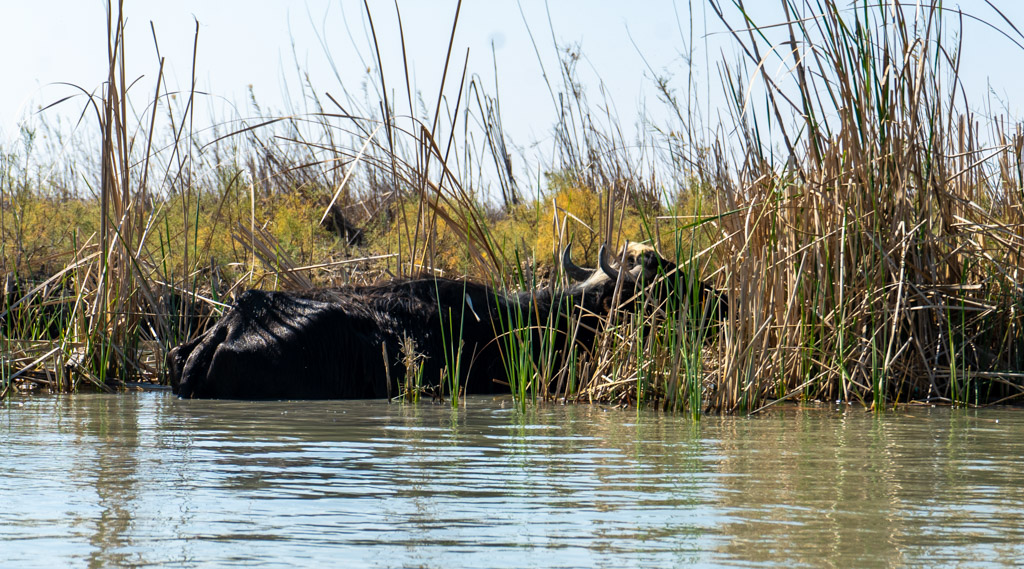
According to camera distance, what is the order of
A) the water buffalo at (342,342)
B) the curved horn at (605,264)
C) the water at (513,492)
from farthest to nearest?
the curved horn at (605,264) → the water buffalo at (342,342) → the water at (513,492)

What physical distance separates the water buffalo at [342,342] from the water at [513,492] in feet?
4.65

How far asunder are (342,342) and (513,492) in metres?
3.53

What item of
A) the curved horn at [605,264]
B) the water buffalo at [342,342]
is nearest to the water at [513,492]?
the water buffalo at [342,342]

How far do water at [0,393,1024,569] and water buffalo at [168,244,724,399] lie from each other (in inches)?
55.8

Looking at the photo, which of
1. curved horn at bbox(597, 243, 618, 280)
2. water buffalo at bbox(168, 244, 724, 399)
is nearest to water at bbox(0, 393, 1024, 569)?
water buffalo at bbox(168, 244, 724, 399)

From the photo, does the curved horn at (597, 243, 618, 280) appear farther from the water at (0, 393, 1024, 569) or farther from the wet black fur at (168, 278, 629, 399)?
the water at (0, 393, 1024, 569)

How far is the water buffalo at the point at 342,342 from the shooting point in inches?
221

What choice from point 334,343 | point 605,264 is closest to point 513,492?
point 334,343

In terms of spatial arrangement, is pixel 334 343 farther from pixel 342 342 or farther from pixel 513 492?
pixel 513 492

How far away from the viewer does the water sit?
1.87 m

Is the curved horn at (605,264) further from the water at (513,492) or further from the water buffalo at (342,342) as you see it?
the water at (513,492)

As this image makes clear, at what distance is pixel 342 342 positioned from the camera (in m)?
5.90

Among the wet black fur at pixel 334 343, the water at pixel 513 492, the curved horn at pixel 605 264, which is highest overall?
the curved horn at pixel 605 264

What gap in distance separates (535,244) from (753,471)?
6.20 metres
